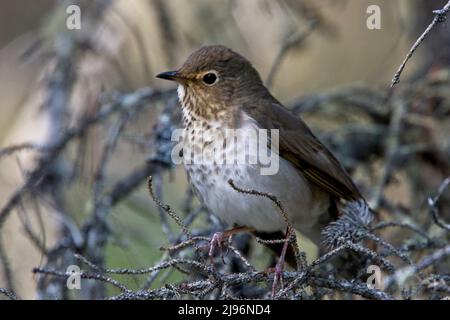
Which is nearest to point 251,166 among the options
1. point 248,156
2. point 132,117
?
point 248,156

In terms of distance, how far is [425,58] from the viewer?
548 cm

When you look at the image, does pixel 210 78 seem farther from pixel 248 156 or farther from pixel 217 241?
pixel 217 241

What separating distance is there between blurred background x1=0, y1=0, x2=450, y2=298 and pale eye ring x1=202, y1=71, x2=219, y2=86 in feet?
0.79

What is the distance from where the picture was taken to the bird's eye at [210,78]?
13.6ft

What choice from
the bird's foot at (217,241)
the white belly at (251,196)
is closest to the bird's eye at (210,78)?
the white belly at (251,196)

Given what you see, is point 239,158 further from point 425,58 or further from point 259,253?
point 425,58

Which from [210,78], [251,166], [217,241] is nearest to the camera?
[217,241]

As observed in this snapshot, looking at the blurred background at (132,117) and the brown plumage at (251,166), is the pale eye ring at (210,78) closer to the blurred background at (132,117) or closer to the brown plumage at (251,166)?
the brown plumage at (251,166)

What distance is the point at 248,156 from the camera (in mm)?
3756

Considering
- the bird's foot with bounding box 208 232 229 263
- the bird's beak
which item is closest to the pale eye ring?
the bird's beak

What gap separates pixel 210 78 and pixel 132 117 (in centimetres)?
44

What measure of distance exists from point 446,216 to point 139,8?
2229mm
